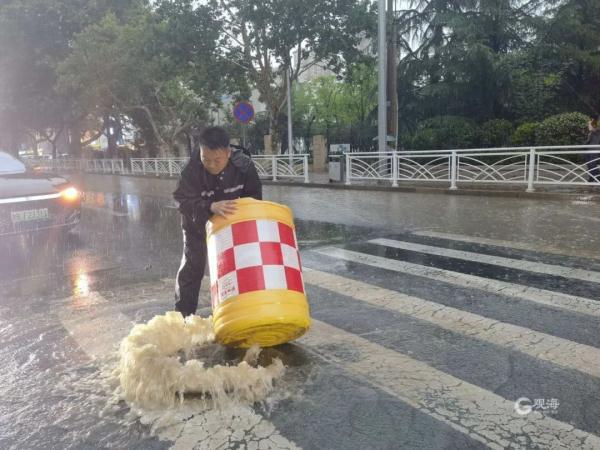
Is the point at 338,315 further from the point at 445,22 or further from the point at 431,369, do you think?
the point at 445,22

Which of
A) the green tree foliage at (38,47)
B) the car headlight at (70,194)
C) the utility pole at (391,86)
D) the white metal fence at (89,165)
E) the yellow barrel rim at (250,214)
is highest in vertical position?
the green tree foliage at (38,47)

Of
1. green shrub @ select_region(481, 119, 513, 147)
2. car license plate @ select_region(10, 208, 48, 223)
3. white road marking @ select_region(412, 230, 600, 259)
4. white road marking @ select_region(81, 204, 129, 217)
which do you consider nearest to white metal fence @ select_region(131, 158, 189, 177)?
white road marking @ select_region(81, 204, 129, 217)

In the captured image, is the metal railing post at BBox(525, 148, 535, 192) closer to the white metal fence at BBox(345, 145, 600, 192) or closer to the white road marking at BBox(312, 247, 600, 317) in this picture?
the white metal fence at BBox(345, 145, 600, 192)

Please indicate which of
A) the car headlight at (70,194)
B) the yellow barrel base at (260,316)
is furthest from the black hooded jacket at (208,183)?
the car headlight at (70,194)

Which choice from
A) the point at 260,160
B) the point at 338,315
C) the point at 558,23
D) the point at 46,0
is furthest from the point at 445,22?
the point at 46,0

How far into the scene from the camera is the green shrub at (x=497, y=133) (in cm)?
2027

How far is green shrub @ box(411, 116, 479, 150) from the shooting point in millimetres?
20766

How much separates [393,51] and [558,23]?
738 centimetres

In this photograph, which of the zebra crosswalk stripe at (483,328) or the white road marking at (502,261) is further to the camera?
the white road marking at (502,261)

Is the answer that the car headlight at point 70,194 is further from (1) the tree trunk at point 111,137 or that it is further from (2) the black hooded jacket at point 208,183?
(1) the tree trunk at point 111,137

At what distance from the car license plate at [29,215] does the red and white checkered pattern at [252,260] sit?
4.78 m

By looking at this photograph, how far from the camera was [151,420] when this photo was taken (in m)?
2.59

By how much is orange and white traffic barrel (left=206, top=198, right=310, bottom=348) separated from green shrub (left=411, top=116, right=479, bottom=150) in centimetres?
1900

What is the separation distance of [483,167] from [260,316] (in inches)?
483
